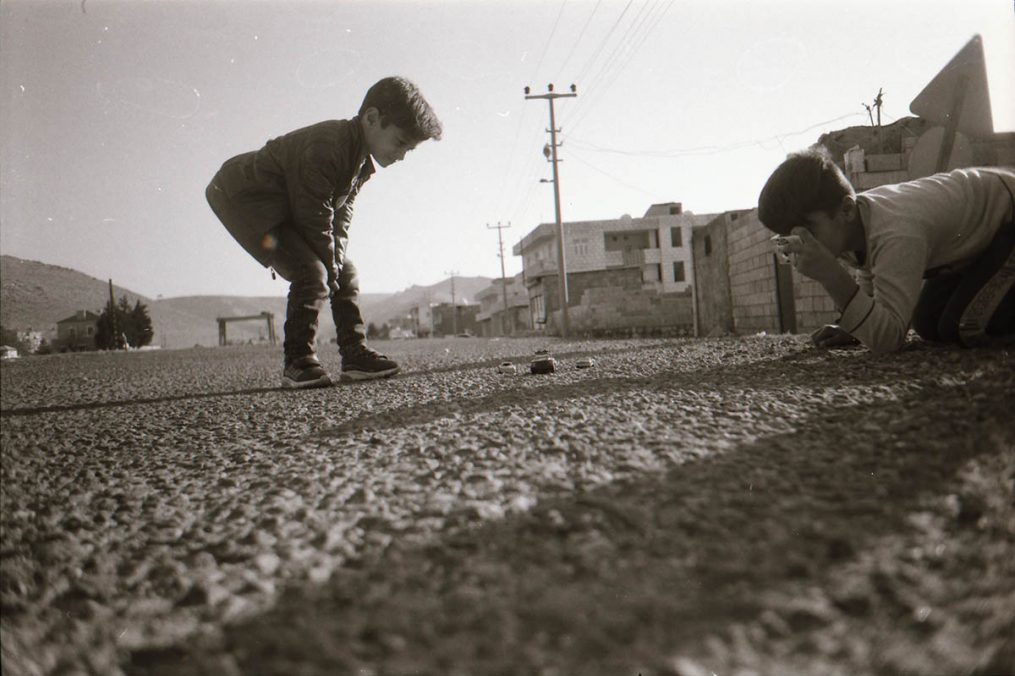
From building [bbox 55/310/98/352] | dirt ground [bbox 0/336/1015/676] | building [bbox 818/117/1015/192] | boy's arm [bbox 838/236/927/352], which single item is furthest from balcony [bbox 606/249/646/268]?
dirt ground [bbox 0/336/1015/676]

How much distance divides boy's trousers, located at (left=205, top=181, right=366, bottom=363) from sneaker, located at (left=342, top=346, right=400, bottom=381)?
0.23 metres

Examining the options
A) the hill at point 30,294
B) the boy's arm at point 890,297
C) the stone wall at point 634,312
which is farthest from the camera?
the stone wall at point 634,312

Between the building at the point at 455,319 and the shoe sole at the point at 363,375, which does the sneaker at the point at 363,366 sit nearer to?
the shoe sole at the point at 363,375

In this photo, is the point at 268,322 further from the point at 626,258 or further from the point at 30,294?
the point at 30,294

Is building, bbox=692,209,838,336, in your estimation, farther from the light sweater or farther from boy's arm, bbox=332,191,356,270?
boy's arm, bbox=332,191,356,270

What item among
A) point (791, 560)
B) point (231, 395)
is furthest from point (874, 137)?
point (791, 560)

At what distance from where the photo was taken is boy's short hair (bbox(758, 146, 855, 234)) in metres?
2.07

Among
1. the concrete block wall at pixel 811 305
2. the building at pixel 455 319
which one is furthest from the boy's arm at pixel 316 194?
the building at pixel 455 319

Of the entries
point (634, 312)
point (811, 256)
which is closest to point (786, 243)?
point (811, 256)

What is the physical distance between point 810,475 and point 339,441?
931 mm

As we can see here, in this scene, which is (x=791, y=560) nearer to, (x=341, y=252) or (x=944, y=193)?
(x=944, y=193)

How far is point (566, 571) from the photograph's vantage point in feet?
1.94

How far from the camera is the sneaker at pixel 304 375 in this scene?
8.43 feet

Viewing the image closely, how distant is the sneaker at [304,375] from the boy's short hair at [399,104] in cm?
111
